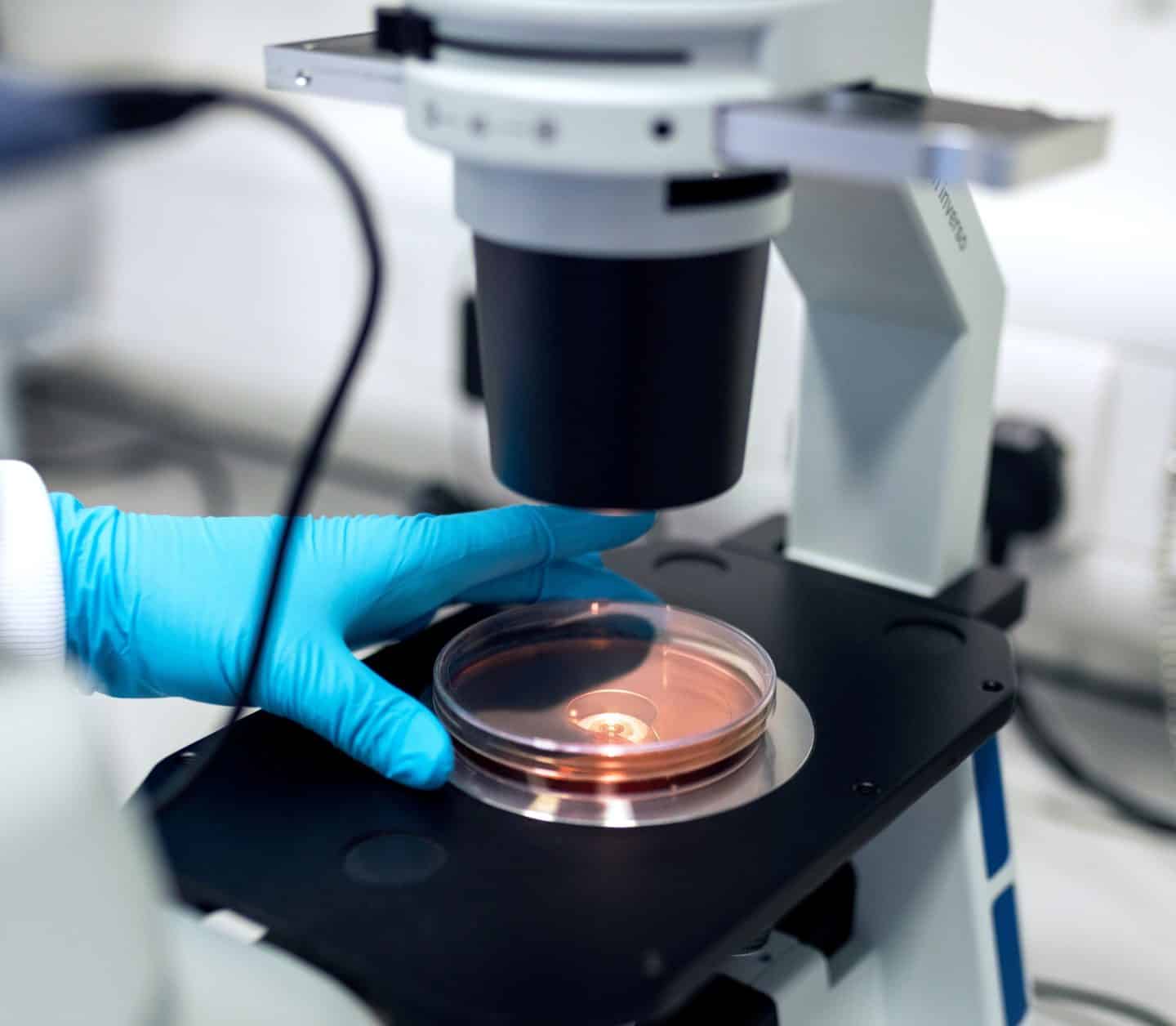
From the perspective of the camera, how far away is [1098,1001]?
1104mm

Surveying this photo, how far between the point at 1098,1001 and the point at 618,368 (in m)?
0.74

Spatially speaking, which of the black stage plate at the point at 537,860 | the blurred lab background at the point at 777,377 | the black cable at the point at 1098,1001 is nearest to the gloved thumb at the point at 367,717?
the black stage plate at the point at 537,860

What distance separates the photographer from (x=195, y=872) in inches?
25.3

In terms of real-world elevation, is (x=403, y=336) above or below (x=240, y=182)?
below

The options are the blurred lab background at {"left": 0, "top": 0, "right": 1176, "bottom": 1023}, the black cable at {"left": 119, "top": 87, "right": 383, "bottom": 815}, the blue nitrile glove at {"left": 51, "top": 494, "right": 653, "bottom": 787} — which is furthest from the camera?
the blurred lab background at {"left": 0, "top": 0, "right": 1176, "bottom": 1023}

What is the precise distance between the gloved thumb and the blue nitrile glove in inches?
0.7

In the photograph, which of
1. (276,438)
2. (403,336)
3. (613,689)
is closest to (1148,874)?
(613,689)

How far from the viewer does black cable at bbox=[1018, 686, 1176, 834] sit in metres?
1.29

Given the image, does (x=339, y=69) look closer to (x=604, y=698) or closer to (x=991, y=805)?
(x=604, y=698)

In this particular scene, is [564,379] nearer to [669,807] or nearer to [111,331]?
[669,807]

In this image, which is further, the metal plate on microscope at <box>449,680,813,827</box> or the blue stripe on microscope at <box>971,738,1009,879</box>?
the blue stripe on microscope at <box>971,738,1009,879</box>

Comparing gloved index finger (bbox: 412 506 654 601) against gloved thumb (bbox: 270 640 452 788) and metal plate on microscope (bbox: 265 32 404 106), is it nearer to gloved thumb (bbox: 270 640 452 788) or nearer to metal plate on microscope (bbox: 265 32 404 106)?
gloved thumb (bbox: 270 640 452 788)

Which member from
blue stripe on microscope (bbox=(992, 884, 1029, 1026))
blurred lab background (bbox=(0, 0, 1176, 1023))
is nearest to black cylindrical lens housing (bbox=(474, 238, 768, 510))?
blurred lab background (bbox=(0, 0, 1176, 1023))

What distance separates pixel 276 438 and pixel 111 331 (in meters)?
0.33
